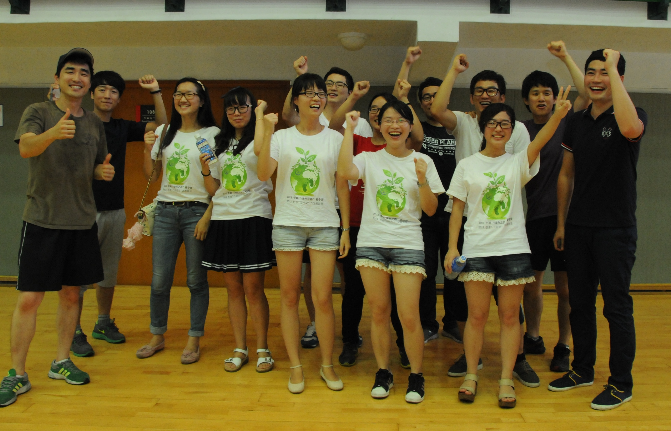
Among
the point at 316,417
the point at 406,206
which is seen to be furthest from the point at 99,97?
the point at 316,417

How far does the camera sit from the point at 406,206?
2.36m

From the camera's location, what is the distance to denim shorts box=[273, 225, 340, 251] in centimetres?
246

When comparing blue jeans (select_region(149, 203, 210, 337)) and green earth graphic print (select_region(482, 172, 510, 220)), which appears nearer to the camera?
green earth graphic print (select_region(482, 172, 510, 220))

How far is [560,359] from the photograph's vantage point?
9.10 feet

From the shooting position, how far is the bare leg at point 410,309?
2336 millimetres

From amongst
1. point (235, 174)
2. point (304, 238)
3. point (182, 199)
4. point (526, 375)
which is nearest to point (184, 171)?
point (182, 199)

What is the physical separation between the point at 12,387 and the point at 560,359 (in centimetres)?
281

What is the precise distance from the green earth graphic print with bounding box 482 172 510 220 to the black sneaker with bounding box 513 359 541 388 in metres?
0.87

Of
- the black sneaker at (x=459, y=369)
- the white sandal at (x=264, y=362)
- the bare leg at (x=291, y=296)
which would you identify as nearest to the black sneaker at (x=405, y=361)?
the black sneaker at (x=459, y=369)

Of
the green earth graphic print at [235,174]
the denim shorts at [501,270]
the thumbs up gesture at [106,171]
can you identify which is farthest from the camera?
the green earth graphic print at [235,174]

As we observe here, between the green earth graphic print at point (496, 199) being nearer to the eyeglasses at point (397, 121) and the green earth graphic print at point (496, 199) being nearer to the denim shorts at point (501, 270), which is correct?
the denim shorts at point (501, 270)

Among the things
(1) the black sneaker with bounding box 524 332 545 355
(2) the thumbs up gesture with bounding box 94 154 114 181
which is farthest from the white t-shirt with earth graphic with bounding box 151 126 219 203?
(1) the black sneaker with bounding box 524 332 545 355

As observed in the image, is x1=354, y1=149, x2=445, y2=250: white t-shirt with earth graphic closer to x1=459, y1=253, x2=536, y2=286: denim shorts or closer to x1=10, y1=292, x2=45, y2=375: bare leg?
x1=459, y1=253, x2=536, y2=286: denim shorts

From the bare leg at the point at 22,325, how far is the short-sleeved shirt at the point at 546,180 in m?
2.64
